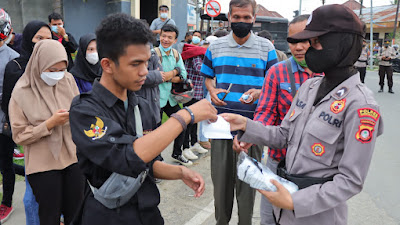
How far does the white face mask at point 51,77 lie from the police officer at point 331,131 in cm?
200

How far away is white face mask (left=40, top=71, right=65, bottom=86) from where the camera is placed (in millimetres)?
2641

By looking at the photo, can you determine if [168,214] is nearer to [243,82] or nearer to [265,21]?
[243,82]

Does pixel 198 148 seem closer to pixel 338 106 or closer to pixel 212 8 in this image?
pixel 338 106

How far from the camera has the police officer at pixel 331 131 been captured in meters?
1.49

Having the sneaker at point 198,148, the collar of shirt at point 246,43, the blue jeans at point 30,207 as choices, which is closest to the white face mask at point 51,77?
the blue jeans at point 30,207

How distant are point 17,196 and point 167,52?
114 inches

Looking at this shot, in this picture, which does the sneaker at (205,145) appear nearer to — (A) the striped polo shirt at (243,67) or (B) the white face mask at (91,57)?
(A) the striped polo shirt at (243,67)

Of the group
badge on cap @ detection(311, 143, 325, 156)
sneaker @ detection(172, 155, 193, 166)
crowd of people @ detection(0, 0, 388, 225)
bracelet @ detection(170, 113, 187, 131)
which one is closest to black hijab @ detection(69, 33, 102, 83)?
crowd of people @ detection(0, 0, 388, 225)

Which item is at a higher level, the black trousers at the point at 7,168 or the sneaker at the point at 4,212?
the black trousers at the point at 7,168

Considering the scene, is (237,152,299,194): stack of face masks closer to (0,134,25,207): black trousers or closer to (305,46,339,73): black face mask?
(305,46,339,73): black face mask

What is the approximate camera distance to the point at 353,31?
155 centimetres

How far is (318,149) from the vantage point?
1.64 m

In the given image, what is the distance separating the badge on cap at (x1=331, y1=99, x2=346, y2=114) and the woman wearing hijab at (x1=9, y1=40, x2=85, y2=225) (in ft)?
6.50

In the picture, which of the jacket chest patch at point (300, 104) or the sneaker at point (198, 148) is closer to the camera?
the jacket chest patch at point (300, 104)
